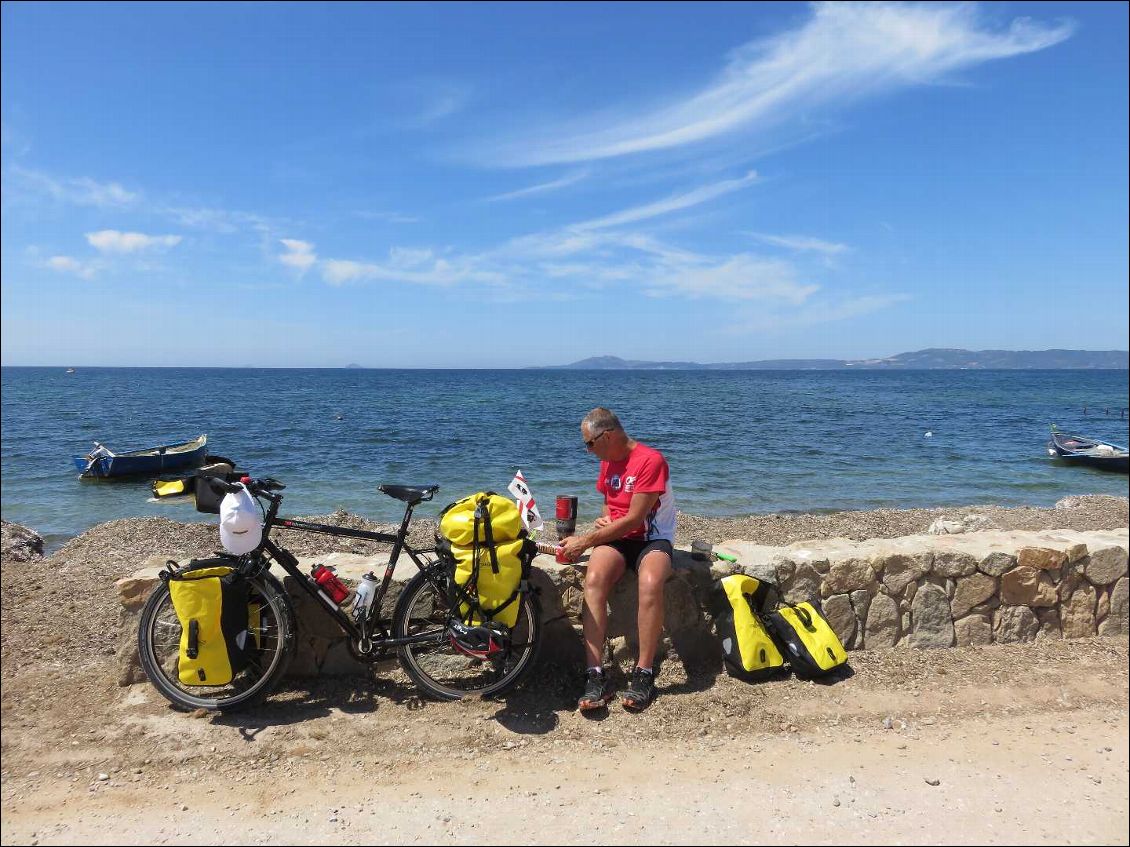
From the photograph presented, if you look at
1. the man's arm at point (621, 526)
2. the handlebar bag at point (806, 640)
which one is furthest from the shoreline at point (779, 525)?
the man's arm at point (621, 526)

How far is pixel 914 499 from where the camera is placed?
17547 millimetres

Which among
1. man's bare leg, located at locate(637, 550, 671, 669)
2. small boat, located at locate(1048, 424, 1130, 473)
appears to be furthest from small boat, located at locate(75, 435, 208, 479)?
small boat, located at locate(1048, 424, 1130, 473)

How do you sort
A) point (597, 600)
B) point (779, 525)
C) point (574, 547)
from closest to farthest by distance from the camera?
point (597, 600) → point (574, 547) → point (779, 525)

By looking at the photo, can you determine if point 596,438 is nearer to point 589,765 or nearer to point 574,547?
point 574,547

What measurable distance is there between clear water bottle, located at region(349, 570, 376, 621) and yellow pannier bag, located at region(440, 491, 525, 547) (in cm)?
54

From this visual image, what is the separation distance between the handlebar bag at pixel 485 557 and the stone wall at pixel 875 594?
48cm

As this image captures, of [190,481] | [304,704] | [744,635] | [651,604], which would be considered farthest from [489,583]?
[190,481]

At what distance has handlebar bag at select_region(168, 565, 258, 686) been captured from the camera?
3.77 m

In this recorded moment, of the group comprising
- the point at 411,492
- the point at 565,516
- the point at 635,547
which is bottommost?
the point at 635,547

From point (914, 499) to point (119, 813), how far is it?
1790 centimetres

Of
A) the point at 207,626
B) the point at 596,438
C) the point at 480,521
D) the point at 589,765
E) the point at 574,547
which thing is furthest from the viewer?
the point at 596,438

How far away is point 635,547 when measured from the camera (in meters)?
4.46

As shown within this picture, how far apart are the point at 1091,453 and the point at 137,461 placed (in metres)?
32.4

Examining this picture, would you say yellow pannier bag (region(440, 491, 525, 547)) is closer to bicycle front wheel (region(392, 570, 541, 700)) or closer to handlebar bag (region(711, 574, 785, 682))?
bicycle front wheel (region(392, 570, 541, 700))
